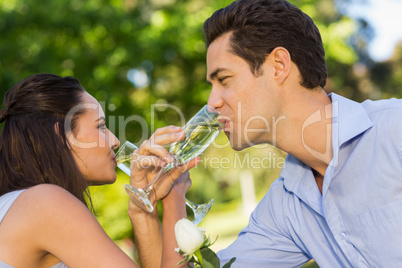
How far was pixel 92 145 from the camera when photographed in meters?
3.15

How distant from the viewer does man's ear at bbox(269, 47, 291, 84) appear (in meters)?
3.36

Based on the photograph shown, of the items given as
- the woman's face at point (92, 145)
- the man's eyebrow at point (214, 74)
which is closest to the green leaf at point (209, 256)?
the woman's face at point (92, 145)

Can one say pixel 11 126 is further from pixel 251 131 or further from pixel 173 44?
pixel 173 44

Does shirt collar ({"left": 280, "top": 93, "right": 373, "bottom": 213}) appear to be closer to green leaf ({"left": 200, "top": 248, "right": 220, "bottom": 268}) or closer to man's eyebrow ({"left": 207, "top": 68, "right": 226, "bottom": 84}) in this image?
man's eyebrow ({"left": 207, "top": 68, "right": 226, "bottom": 84})

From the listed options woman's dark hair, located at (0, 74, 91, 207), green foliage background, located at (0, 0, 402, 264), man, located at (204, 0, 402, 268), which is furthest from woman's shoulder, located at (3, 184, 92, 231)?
green foliage background, located at (0, 0, 402, 264)

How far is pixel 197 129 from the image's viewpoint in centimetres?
303

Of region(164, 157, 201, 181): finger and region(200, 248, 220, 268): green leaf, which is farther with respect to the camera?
region(164, 157, 201, 181): finger

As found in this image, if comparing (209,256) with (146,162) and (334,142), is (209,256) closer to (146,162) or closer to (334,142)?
(146,162)

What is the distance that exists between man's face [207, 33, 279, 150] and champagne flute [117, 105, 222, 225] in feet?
0.72

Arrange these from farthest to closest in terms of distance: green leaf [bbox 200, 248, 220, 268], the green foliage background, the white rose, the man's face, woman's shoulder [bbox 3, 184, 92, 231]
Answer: the green foliage background → the man's face → woman's shoulder [bbox 3, 184, 92, 231] → green leaf [bbox 200, 248, 220, 268] → the white rose

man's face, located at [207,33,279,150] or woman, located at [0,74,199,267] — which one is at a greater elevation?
man's face, located at [207,33,279,150]

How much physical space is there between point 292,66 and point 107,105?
23.6ft

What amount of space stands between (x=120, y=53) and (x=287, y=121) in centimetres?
795

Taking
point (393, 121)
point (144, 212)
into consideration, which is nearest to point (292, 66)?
point (393, 121)
